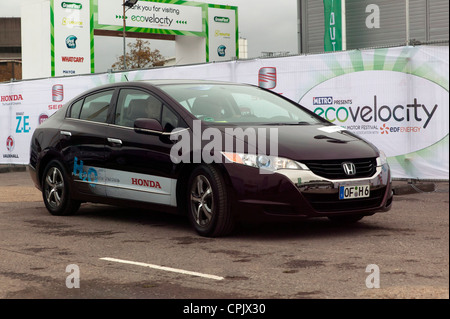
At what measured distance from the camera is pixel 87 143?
9016 millimetres

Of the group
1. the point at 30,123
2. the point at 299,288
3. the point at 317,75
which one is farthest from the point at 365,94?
the point at 30,123

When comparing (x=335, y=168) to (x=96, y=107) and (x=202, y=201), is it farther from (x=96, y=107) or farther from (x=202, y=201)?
(x=96, y=107)

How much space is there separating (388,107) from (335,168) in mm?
5030

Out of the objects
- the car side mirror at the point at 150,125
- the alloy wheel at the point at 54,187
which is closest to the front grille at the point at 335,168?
the car side mirror at the point at 150,125

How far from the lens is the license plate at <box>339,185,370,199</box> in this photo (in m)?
7.14

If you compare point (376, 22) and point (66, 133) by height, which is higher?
point (376, 22)

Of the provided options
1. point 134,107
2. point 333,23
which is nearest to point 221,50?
point 333,23

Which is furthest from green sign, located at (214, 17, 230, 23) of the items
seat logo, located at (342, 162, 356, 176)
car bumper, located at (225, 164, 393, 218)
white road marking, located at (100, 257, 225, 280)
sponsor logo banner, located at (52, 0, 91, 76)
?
white road marking, located at (100, 257, 225, 280)

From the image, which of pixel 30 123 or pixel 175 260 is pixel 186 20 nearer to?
pixel 30 123

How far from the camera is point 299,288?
16.9 feet

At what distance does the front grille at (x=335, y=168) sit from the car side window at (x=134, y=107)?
1.93m

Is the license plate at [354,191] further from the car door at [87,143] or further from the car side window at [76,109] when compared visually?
the car side window at [76,109]

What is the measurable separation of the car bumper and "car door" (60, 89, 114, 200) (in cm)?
220

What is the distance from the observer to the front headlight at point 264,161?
7039mm
